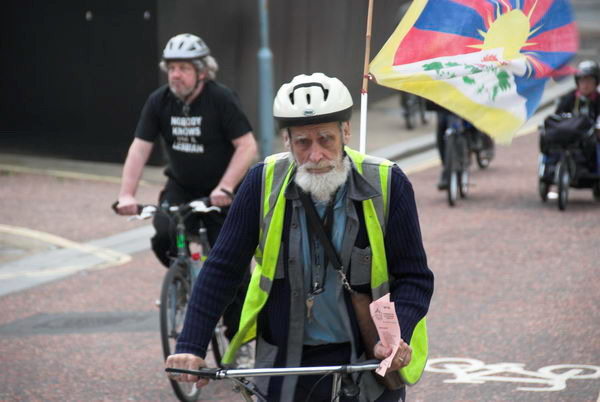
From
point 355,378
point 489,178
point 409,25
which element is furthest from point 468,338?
point 489,178

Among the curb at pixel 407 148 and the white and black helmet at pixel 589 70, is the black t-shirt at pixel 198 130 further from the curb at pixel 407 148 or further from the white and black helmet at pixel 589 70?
the curb at pixel 407 148

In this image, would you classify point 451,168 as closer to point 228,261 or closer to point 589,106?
point 589,106

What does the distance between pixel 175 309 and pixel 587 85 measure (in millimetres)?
6749

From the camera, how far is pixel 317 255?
3.59 m

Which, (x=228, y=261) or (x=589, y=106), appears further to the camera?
(x=589, y=106)

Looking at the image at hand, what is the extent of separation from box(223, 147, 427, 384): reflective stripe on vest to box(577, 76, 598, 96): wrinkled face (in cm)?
851

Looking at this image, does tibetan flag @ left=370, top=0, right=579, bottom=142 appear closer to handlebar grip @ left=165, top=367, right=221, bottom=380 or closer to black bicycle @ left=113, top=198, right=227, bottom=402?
handlebar grip @ left=165, top=367, right=221, bottom=380

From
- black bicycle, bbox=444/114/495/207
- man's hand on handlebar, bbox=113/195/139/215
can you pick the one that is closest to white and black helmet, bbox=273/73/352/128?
man's hand on handlebar, bbox=113/195/139/215

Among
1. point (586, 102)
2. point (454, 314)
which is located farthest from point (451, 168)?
point (454, 314)

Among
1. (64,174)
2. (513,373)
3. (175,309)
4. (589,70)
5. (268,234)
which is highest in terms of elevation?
(268,234)

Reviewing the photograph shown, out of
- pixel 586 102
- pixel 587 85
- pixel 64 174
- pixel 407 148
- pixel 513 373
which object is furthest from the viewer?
pixel 407 148

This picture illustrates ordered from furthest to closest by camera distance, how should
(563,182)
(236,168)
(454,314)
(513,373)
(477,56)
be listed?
(563,182) → (454,314) → (513,373) → (236,168) → (477,56)

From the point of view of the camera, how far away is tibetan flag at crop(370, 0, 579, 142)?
4387 mm

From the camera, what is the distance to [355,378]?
11.8 feet
